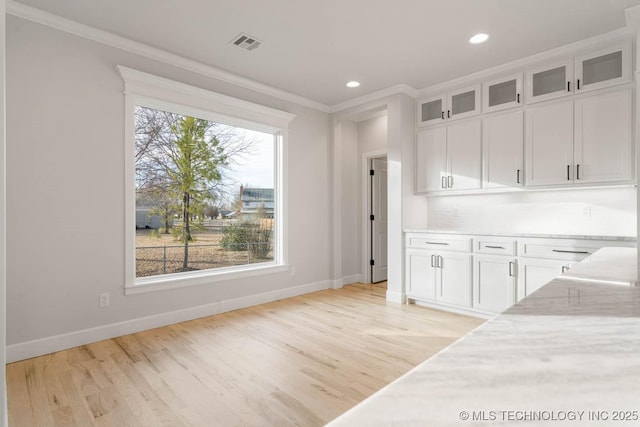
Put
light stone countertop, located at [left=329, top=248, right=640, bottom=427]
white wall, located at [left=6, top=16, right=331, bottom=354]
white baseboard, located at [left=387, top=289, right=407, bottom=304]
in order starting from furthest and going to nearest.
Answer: white baseboard, located at [left=387, top=289, right=407, bottom=304]
white wall, located at [left=6, top=16, right=331, bottom=354]
light stone countertop, located at [left=329, top=248, right=640, bottom=427]

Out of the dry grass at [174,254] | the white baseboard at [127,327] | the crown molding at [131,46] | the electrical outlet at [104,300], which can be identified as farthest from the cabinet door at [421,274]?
the electrical outlet at [104,300]

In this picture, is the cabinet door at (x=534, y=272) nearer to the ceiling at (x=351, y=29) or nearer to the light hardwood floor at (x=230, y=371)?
the light hardwood floor at (x=230, y=371)

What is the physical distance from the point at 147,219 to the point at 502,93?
13.1 ft

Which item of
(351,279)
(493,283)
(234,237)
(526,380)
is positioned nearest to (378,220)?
(351,279)

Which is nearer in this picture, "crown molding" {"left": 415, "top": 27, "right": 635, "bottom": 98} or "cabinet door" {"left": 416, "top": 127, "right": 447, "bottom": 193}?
"crown molding" {"left": 415, "top": 27, "right": 635, "bottom": 98}

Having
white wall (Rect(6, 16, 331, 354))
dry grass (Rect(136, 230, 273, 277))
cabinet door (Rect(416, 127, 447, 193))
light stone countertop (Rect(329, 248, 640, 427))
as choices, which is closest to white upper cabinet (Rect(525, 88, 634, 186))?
cabinet door (Rect(416, 127, 447, 193))

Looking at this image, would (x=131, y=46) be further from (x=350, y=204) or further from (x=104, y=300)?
(x=350, y=204)

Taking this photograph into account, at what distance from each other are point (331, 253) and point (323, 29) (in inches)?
121

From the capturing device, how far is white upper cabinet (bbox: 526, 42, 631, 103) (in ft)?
9.83

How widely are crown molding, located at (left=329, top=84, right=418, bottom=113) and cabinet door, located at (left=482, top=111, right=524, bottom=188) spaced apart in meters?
1.00

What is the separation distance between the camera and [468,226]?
13.8 ft

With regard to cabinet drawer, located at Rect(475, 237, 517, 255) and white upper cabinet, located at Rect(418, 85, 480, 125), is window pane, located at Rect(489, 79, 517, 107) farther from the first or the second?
cabinet drawer, located at Rect(475, 237, 517, 255)

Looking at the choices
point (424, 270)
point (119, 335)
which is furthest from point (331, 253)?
point (119, 335)

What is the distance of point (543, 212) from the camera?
365 centimetres
